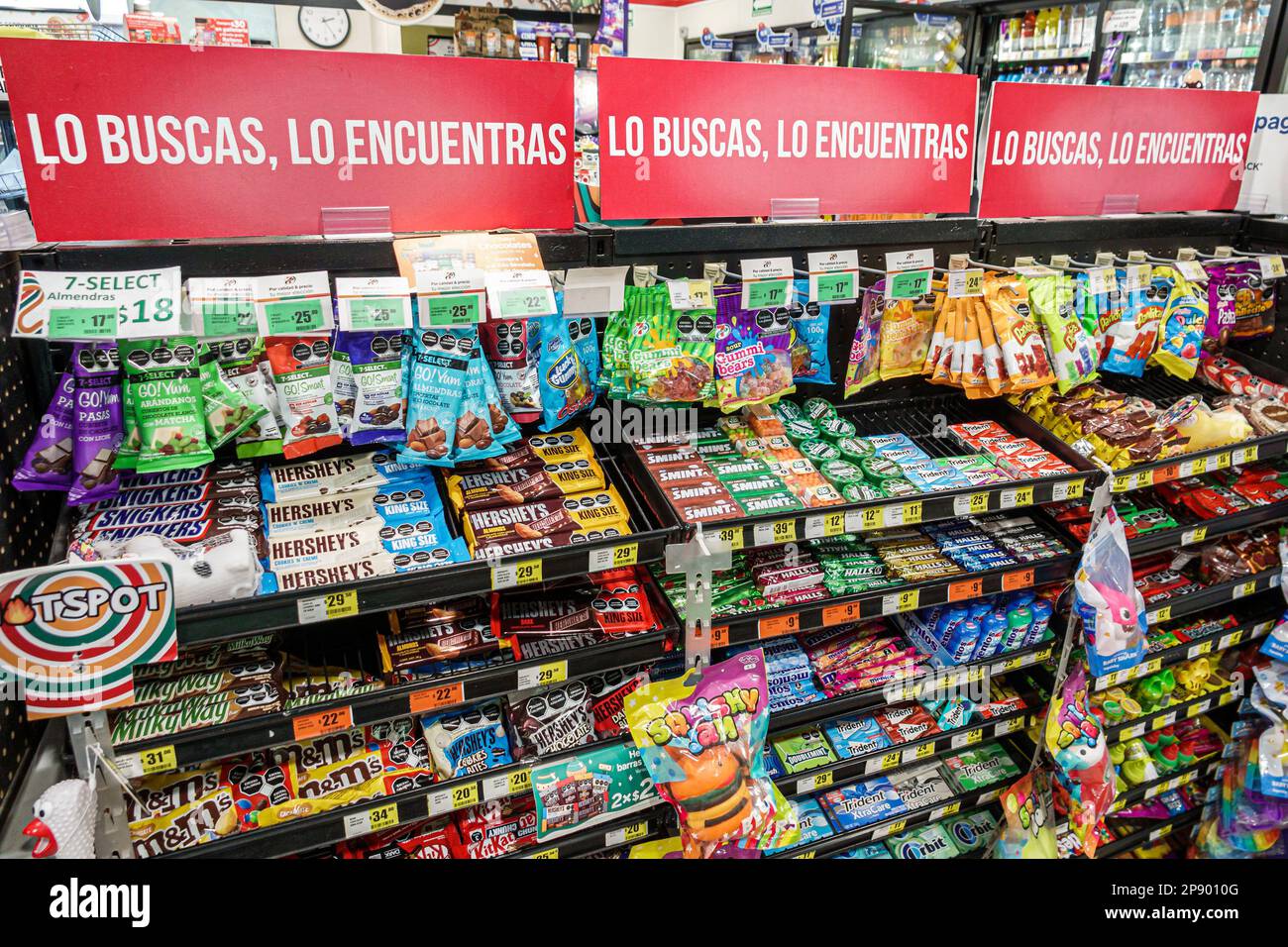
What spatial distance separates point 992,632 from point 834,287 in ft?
3.51

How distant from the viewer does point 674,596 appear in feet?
6.26

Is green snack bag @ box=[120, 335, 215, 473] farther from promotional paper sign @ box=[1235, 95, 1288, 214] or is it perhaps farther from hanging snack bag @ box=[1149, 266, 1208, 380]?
promotional paper sign @ box=[1235, 95, 1288, 214]

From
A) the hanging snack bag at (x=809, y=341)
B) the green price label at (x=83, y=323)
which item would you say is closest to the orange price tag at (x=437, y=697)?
the green price label at (x=83, y=323)

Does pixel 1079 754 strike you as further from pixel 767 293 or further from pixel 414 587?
pixel 414 587

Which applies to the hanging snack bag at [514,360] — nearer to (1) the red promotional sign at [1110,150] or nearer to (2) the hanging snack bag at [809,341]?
(2) the hanging snack bag at [809,341]

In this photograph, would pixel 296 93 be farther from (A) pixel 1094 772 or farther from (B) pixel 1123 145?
(A) pixel 1094 772

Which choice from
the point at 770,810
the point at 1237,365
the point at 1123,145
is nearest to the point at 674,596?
the point at 770,810

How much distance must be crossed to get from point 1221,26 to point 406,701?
18.6ft

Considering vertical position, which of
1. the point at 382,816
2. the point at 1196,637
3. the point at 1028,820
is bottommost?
the point at 1028,820

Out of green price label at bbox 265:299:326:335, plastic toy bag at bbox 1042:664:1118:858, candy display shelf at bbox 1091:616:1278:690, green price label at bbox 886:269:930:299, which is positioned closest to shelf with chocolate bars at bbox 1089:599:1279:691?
candy display shelf at bbox 1091:616:1278:690

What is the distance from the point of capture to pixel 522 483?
1.86 metres

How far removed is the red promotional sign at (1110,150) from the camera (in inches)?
84.7

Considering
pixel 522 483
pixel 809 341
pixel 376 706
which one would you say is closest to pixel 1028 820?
pixel 809 341

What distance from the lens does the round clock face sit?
26.9ft
